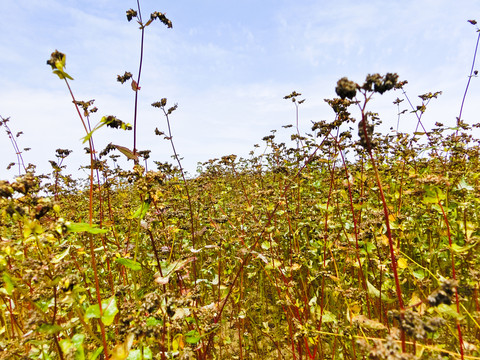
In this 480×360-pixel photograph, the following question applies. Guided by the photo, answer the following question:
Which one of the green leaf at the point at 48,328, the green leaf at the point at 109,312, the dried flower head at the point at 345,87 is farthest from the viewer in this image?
the green leaf at the point at 109,312

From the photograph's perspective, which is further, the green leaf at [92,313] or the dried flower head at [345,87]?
the green leaf at [92,313]

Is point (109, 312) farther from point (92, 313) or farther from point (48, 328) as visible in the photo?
point (48, 328)

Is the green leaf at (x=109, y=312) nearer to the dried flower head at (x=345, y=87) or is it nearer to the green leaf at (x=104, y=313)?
the green leaf at (x=104, y=313)

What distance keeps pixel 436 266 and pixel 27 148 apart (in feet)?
23.8

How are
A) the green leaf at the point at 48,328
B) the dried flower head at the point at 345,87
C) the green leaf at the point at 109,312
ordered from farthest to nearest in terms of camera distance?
the green leaf at the point at 109,312
the green leaf at the point at 48,328
the dried flower head at the point at 345,87

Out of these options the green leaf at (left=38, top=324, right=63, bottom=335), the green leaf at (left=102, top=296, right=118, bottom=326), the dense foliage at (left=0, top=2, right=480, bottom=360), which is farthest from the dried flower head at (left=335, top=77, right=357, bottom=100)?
the green leaf at (left=38, top=324, right=63, bottom=335)

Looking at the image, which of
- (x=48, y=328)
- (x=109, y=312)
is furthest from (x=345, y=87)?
(x=48, y=328)

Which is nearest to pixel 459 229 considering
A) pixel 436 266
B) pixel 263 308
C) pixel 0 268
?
pixel 436 266

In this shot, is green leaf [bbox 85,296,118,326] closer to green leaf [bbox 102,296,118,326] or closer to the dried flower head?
green leaf [bbox 102,296,118,326]

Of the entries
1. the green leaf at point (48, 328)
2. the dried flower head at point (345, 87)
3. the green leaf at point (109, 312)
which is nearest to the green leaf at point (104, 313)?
the green leaf at point (109, 312)

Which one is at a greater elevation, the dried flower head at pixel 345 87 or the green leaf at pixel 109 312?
the dried flower head at pixel 345 87

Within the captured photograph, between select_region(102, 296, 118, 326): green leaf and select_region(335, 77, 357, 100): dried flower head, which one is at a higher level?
select_region(335, 77, 357, 100): dried flower head

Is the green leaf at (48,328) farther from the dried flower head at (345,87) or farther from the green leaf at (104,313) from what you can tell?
the dried flower head at (345,87)

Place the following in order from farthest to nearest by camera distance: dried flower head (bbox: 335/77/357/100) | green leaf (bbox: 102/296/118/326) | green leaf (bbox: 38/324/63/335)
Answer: green leaf (bbox: 102/296/118/326), green leaf (bbox: 38/324/63/335), dried flower head (bbox: 335/77/357/100)
